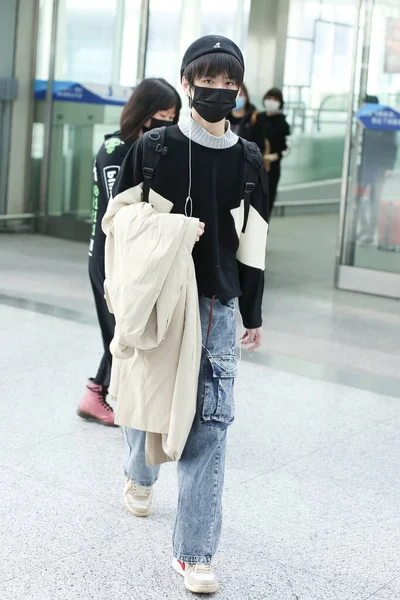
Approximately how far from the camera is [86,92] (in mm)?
11422

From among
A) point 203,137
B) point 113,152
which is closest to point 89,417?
point 113,152

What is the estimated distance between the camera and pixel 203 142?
332cm

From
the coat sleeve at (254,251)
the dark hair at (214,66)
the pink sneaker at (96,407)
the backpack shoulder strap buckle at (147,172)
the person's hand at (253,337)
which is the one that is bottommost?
the pink sneaker at (96,407)

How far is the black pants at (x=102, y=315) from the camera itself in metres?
4.84

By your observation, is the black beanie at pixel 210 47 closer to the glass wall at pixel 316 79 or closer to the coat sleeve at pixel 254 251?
the coat sleeve at pixel 254 251

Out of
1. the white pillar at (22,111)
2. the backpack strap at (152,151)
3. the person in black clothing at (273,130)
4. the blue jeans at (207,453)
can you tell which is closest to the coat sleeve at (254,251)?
the blue jeans at (207,453)

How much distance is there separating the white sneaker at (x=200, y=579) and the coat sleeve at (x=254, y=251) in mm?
844

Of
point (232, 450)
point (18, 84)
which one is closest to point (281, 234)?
point (18, 84)

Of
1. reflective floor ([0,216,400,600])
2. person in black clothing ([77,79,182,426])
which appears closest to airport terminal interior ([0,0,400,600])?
reflective floor ([0,216,400,600])

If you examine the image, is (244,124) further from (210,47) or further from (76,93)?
(210,47)

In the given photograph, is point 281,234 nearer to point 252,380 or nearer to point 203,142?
point 252,380

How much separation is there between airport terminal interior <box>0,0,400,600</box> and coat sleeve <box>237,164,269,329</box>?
0.64 feet

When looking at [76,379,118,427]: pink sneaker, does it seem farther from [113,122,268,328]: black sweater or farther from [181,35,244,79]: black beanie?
[181,35,244,79]: black beanie

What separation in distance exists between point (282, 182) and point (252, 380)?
9179 millimetres
